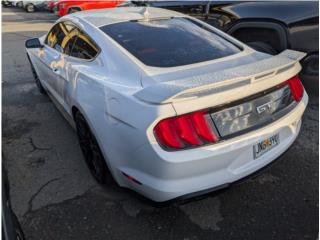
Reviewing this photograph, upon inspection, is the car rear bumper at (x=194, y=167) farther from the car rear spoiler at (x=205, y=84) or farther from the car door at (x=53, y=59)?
the car door at (x=53, y=59)

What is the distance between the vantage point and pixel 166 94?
1920 mm

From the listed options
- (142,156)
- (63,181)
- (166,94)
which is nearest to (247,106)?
(166,94)

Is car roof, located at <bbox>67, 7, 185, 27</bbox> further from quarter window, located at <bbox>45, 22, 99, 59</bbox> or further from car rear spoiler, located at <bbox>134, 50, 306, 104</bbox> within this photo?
car rear spoiler, located at <bbox>134, 50, 306, 104</bbox>

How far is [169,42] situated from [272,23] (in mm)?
1880

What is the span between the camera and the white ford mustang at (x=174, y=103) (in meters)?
2.01

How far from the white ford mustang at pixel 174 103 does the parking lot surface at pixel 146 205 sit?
24 cm

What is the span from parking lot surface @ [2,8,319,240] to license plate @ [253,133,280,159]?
245 mm

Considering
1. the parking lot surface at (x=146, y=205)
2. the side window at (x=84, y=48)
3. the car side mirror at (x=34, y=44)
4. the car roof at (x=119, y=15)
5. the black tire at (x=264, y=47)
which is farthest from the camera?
the car side mirror at (x=34, y=44)

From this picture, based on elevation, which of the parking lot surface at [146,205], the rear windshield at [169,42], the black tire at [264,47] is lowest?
the parking lot surface at [146,205]

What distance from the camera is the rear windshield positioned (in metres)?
2.66

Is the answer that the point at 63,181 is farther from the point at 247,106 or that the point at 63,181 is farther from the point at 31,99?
the point at 31,99

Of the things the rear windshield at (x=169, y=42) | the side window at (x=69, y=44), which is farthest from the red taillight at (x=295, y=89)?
the side window at (x=69, y=44)

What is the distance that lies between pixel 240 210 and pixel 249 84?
1.08 metres

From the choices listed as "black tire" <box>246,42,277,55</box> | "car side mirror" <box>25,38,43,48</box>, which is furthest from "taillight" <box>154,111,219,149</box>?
"car side mirror" <box>25,38,43,48</box>
